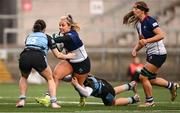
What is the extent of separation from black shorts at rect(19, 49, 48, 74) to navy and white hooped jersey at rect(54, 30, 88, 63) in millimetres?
467

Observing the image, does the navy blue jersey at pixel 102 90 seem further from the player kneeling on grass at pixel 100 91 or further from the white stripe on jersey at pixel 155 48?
the white stripe on jersey at pixel 155 48

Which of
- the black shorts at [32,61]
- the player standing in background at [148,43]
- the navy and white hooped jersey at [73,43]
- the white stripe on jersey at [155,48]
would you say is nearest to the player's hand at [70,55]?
the navy and white hooped jersey at [73,43]

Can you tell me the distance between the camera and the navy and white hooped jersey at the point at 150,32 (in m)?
17.2

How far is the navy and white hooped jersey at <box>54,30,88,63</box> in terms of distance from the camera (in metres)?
16.9

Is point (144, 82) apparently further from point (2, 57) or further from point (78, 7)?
point (78, 7)

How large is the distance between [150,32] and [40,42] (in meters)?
2.16

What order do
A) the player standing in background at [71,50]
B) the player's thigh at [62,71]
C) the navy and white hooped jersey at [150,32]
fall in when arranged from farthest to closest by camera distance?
the navy and white hooped jersey at [150,32] → the player's thigh at [62,71] → the player standing in background at [71,50]

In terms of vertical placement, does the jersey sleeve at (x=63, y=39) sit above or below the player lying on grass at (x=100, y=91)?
above

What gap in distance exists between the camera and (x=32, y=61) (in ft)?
54.6

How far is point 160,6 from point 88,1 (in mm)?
2933

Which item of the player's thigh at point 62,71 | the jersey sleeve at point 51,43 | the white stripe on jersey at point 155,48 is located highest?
the jersey sleeve at point 51,43

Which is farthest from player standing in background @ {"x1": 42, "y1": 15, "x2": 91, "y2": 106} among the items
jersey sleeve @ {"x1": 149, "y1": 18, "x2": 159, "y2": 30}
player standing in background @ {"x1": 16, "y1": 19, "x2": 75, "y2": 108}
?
jersey sleeve @ {"x1": 149, "y1": 18, "x2": 159, "y2": 30}

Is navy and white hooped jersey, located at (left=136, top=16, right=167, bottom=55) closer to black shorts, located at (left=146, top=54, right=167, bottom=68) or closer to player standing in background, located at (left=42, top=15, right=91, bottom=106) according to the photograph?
black shorts, located at (left=146, top=54, right=167, bottom=68)

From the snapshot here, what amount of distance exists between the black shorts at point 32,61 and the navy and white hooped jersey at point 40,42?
0.11 m
